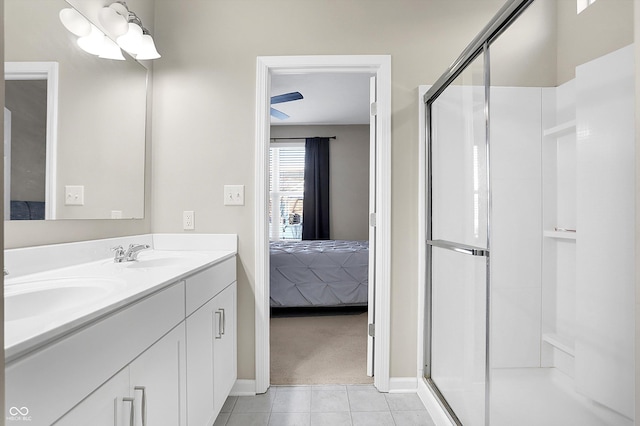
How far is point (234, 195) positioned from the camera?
6.28 feet

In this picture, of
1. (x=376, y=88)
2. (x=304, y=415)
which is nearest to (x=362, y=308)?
(x=304, y=415)

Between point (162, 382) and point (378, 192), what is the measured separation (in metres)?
1.42

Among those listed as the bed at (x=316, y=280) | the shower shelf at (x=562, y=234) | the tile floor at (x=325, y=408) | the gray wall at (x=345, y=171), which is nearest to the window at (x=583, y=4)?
the shower shelf at (x=562, y=234)

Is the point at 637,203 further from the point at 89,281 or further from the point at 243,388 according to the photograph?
the point at 243,388

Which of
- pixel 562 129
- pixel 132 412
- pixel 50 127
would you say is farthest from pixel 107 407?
pixel 562 129

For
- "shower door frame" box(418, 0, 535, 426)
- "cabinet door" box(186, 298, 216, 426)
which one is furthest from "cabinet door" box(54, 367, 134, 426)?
"shower door frame" box(418, 0, 535, 426)

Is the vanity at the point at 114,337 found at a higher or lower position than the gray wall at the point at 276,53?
lower

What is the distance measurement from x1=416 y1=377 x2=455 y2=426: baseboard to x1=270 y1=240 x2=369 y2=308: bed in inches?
55.8

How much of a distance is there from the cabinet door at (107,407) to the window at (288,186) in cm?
465

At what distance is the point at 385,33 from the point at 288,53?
0.61 metres

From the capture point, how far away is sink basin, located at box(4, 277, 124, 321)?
928 mm

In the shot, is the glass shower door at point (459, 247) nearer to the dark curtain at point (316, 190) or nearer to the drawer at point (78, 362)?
the drawer at point (78, 362)

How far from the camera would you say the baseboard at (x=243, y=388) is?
188cm

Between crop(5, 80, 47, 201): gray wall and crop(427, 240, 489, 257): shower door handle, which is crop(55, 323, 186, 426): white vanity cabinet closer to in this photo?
crop(5, 80, 47, 201): gray wall
